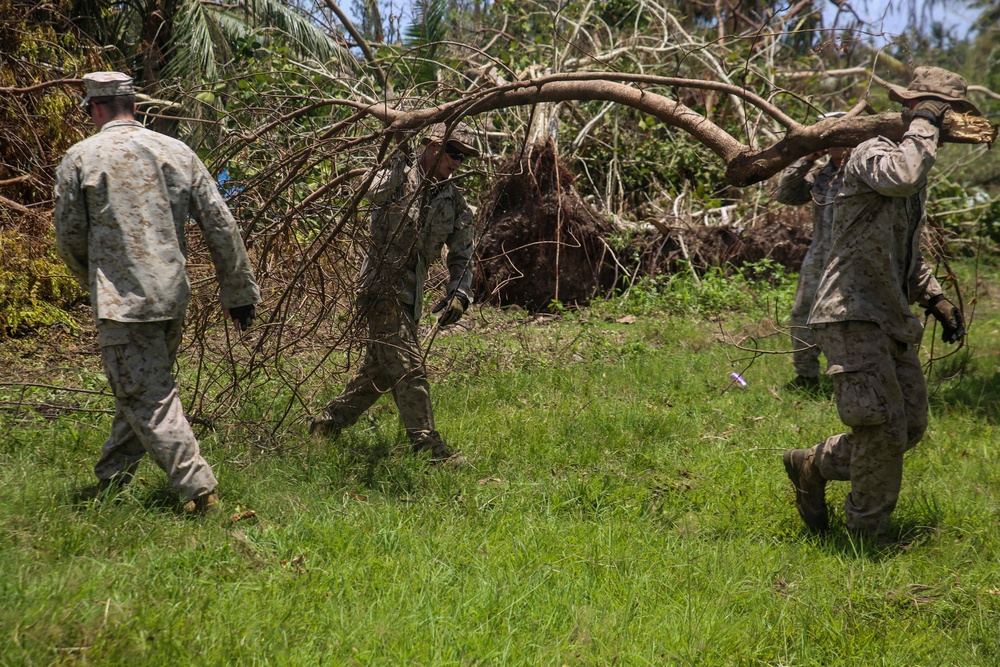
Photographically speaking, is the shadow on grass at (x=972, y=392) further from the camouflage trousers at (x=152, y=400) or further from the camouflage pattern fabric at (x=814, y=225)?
the camouflage trousers at (x=152, y=400)

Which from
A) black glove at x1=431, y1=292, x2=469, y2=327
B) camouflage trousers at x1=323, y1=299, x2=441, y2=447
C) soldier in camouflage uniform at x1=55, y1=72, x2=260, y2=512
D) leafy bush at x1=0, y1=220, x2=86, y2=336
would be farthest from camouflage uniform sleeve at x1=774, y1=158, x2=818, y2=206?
leafy bush at x1=0, y1=220, x2=86, y2=336

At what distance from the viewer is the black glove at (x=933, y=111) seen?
3752 millimetres

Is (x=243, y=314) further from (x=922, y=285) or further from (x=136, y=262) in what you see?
(x=922, y=285)

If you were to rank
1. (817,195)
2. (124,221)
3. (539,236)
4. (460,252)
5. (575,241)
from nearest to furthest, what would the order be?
(124,221), (460,252), (817,195), (575,241), (539,236)

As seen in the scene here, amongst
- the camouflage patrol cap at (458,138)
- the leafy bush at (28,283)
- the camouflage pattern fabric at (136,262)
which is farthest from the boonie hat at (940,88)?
the leafy bush at (28,283)

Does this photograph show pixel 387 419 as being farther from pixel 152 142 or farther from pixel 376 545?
pixel 152 142

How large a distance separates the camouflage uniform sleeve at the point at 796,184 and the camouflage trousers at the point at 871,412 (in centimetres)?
149

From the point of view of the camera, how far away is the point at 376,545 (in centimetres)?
384

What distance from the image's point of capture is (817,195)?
6.34m

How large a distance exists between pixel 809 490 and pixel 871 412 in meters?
0.60

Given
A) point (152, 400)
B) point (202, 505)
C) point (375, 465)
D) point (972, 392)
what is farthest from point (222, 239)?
point (972, 392)

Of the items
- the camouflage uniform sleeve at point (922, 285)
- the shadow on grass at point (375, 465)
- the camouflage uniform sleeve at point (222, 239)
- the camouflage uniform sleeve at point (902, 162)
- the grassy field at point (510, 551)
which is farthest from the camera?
the shadow on grass at point (375, 465)

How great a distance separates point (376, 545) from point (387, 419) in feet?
7.17

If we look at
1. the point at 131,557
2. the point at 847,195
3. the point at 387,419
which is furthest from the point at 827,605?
the point at 387,419
